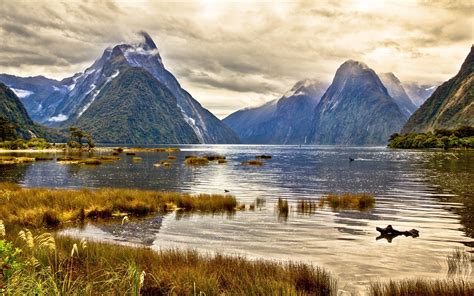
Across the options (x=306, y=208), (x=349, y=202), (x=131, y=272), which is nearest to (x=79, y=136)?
(x=349, y=202)

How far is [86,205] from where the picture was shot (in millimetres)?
27891

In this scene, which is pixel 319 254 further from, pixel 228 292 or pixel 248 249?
pixel 228 292

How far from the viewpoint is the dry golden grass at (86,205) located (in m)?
24.3

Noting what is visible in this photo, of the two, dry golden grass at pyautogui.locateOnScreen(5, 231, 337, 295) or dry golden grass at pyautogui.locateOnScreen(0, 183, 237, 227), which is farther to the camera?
dry golden grass at pyautogui.locateOnScreen(0, 183, 237, 227)

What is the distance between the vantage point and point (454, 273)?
15.3 m

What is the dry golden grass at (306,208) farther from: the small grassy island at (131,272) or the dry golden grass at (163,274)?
the dry golden grass at (163,274)

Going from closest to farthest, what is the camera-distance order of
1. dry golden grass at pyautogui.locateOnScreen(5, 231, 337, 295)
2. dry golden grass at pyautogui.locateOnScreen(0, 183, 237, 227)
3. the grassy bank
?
the grassy bank
dry golden grass at pyautogui.locateOnScreen(5, 231, 337, 295)
dry golden grass at pyautogui.locateOnScreen(0, 183, 237, 227)

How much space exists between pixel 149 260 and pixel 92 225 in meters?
12.2

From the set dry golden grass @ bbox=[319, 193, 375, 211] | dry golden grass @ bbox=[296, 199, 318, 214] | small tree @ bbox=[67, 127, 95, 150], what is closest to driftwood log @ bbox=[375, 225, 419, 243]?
dry golden grass @ bbox=[296, 199, 318, 214]

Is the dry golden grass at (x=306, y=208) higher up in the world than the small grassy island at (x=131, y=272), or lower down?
lower down

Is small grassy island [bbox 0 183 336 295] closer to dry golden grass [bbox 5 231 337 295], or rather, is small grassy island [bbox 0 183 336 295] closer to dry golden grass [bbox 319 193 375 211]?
dry golden grass [bbox 5 231 337 295]

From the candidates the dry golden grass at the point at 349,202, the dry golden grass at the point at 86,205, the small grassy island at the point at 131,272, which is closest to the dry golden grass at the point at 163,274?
the small grassy island at the point at 131,272

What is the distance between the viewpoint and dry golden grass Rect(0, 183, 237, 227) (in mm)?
24297

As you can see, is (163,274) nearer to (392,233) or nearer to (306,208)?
(392,233)
